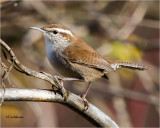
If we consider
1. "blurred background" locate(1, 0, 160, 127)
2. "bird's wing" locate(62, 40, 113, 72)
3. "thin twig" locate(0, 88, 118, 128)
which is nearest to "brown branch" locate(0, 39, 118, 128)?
"thin twig" locate(0, 88, 118, 128)

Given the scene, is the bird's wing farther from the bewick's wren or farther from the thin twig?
the thin twig

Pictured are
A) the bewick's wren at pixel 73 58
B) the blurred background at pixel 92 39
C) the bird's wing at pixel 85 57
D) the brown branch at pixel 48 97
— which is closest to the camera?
the brown branch at pixel 48 97

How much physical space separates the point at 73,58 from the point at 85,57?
18cm

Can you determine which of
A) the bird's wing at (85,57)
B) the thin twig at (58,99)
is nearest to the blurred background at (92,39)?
the bird's wing at (85,57)

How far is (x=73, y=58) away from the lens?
3.31m

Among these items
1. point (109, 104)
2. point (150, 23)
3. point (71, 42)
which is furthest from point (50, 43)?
A: point (109, 104)

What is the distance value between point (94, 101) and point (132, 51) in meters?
1.20

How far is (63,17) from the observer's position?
536cm

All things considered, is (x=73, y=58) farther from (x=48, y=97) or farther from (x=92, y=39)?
(x=92, y=39)

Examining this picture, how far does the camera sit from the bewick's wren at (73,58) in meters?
3.22

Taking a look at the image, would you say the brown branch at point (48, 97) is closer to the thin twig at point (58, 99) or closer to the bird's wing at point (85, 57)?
the thin twig at point (58, 99)

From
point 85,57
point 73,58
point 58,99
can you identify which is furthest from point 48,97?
point 85,57

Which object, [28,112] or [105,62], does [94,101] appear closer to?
[28,112]

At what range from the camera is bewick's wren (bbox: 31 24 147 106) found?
10.6 feet
